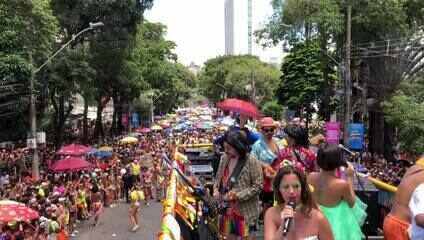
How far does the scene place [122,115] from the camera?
62625 mm

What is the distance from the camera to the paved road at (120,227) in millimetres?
18922

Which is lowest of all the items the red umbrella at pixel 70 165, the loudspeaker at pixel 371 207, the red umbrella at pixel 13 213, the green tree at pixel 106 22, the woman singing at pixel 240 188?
the red umbrella at pixel 70 165

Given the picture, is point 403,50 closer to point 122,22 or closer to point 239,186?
point 122,22

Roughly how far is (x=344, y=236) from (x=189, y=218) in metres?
2.08

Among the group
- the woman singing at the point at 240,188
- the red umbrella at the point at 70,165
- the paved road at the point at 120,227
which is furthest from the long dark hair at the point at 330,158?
the red umbrella at the point at 70,165

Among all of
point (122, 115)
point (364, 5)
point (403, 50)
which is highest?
point (364, 5)

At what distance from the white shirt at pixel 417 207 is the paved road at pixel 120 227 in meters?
15.0

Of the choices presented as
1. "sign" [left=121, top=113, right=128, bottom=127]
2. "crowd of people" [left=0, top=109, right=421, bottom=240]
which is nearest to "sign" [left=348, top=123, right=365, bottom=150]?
"crowd of people" [left=0, top=109, right=421, bottom=240]

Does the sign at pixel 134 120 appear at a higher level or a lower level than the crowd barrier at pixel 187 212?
lower

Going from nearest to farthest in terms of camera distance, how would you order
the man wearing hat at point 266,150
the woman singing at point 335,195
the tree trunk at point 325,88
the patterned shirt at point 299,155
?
1. the woman singing at point 335,195
2. the patterned shirt at point 299,155
3. the man wearing hat at point 266,150
4. the tree trunk at point 325,88

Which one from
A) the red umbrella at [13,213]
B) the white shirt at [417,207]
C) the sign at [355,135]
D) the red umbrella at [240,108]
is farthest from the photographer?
the sign at [355,135]

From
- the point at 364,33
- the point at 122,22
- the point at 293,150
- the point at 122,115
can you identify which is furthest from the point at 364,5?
the point at 122,115

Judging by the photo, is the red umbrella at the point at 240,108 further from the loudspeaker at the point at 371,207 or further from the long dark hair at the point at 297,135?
the long dark hair at the point at 297,135

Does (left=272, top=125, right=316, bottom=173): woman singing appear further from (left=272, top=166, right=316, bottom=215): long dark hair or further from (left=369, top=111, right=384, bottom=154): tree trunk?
(left=369, top=111, right=384, bottom=154): tree trunk
